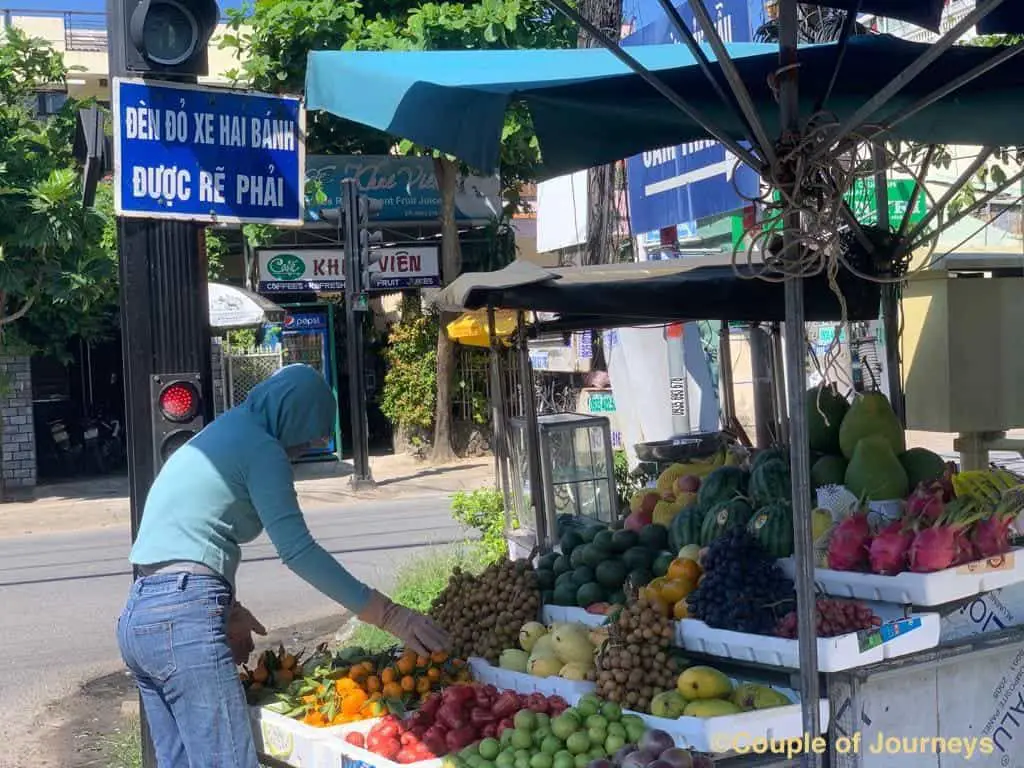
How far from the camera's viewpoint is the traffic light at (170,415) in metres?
4.59

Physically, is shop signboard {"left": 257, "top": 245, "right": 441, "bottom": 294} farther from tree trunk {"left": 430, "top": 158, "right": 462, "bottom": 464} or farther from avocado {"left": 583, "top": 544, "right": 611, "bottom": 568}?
avocado {"left": 583, "top": 544, "right": 611, "bottom": 568}

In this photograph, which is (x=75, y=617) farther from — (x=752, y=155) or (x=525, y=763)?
(x=752, y=155)

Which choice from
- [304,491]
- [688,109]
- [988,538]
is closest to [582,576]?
[988,538]

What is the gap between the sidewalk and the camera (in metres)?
15.2

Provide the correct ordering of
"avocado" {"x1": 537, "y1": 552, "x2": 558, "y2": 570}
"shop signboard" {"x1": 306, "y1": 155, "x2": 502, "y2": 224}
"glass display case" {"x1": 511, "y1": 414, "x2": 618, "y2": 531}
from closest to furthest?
1. "avocado" {"x1": 537, "y1": 552, "x2": 558, "y2": 570}
2. "glass display case" {"x1": 511, "y1": 414, "x2": 618, "y2": 531}
3. "shop signboard" {"x1": 306, "y1": 155, "x2": 502, "y2": 224}

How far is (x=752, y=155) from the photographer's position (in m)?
3.27

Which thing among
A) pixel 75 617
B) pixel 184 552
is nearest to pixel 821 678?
pixel 184 552

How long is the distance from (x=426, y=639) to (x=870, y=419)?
2172 mm

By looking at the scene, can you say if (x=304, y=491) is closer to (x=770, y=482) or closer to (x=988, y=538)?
(x=770, y=482)

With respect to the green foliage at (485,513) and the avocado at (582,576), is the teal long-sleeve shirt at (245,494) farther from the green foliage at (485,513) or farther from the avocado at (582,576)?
the green foliage at (485,513)

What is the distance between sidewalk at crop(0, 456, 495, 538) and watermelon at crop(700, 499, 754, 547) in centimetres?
1190

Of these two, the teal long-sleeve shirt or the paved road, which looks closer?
the teal long-sleeve shirt

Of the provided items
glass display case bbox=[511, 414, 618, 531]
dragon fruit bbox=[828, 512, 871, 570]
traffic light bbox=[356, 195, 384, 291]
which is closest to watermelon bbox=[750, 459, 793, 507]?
dragon fruit bbox=[828, 512, 871, 570]

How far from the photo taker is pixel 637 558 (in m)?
4.71
